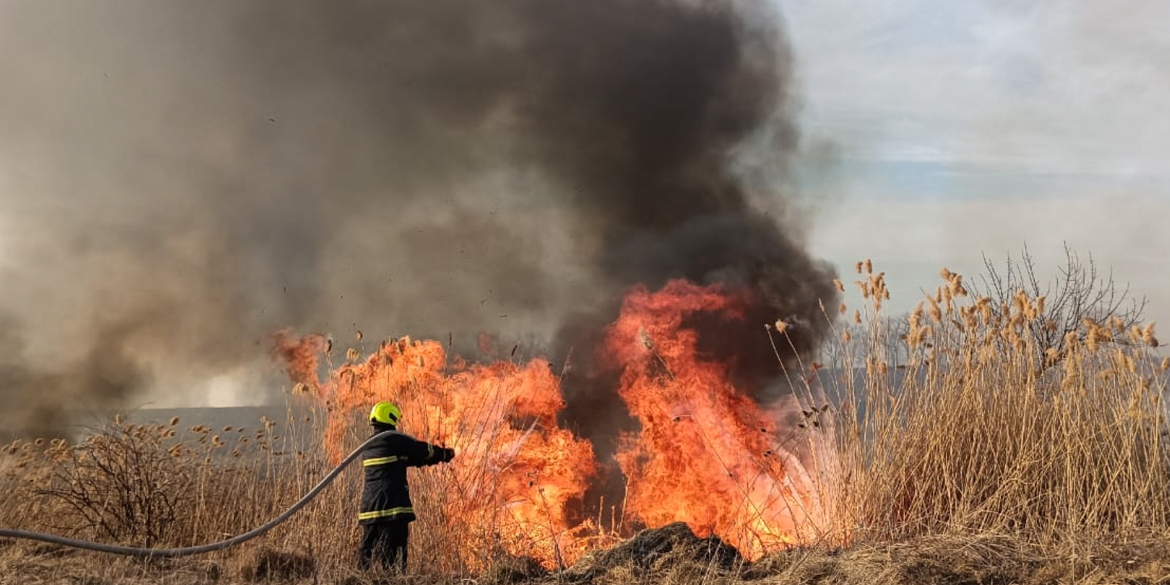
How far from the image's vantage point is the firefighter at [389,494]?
6934mm

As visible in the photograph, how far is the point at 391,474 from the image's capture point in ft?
23.1

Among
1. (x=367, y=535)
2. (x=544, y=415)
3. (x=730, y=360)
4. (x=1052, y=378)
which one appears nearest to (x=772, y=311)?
(x=730, y=360)

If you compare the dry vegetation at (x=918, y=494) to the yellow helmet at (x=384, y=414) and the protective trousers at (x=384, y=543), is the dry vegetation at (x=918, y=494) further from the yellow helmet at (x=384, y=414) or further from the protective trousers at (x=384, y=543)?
the yellow helmet at (x=384, y=414)

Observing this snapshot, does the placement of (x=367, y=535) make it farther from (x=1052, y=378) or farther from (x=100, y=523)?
(x=1052, y=378)

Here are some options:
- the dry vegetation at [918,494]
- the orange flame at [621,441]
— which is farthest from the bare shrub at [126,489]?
the orange flame at [621,441]

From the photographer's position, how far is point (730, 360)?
42.0ft

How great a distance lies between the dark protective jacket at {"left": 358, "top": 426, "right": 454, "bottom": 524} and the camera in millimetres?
6953

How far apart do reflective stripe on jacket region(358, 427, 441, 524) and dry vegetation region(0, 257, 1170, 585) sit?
1.48ft

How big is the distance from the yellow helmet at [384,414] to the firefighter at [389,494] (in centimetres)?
28

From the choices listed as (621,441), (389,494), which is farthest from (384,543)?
(621,441)

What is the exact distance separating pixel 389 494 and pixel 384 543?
1.23 feet

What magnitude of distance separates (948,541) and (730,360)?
6.85 m

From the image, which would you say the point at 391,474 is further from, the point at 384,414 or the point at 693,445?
the point at 693,445

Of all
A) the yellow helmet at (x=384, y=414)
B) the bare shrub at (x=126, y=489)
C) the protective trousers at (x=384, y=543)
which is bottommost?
the protective trousers at (x=384, y=543)
